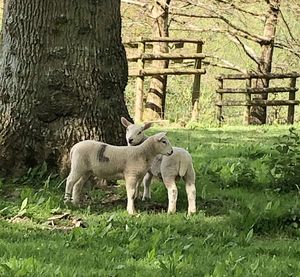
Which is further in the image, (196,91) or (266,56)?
(266,56)

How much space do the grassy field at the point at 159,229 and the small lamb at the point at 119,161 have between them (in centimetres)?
26

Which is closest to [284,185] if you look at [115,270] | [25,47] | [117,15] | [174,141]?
[117,15]

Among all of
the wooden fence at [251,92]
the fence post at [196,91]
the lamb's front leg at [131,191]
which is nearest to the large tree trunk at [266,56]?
the wooden fence at [251,92]

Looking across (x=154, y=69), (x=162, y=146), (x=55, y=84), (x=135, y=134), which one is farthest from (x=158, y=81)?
(x=162, y=146)

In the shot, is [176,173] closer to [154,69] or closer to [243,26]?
[154,69]

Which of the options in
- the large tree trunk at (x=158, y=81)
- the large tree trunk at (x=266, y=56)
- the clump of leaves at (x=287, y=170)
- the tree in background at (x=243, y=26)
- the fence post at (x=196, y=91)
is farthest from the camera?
the tree in background at (x=243, y=26)

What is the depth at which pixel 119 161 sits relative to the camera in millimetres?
6230

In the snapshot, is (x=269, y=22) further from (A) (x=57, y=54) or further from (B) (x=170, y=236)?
(B) (x=170, y=236)

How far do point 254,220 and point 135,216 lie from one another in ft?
3.18

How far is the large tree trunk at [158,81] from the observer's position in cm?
1995

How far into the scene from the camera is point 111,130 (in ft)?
24.4

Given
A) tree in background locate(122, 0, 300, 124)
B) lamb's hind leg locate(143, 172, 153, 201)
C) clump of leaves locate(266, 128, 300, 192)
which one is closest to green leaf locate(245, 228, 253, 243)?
lamb's hind leg locate(143, 172, 153, 201)

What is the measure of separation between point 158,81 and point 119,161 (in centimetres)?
1414

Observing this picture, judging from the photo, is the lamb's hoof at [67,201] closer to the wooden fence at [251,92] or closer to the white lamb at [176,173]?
the white lamb at [176,173]
